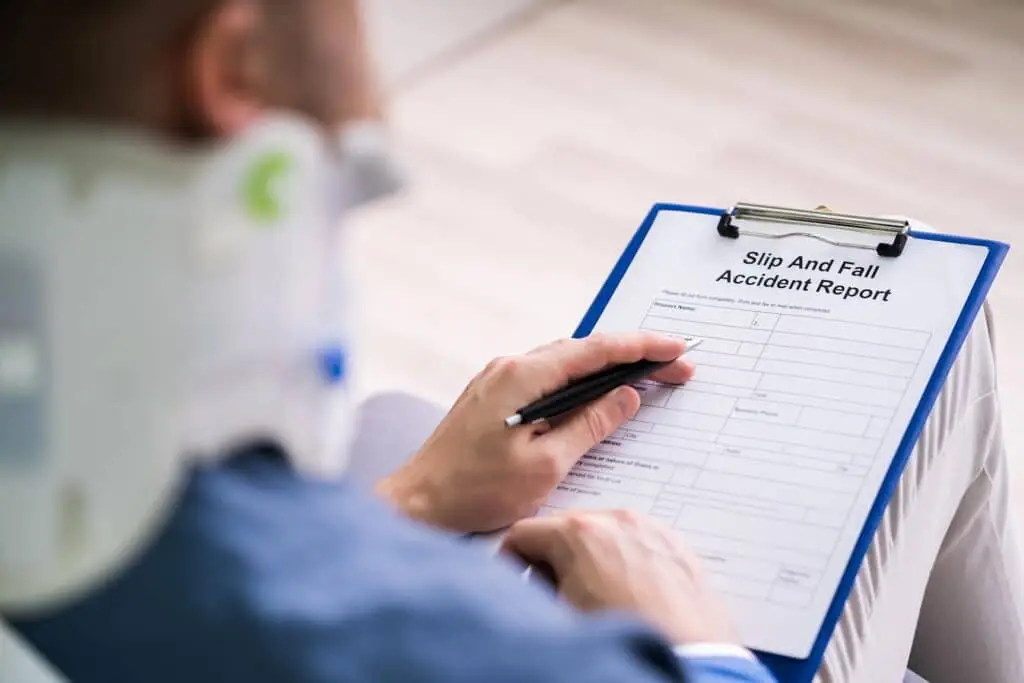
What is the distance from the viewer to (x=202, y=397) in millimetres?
448

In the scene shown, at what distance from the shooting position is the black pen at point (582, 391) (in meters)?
0.84

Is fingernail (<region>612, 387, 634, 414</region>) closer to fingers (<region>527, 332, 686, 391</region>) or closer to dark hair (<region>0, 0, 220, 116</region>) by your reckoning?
fingers (<region>527, 332, 686, 391</region>)

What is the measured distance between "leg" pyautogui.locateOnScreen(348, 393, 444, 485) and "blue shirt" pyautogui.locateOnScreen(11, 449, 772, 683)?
0.53 m

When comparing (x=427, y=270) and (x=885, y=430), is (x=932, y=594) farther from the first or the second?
(x=427, y=270)

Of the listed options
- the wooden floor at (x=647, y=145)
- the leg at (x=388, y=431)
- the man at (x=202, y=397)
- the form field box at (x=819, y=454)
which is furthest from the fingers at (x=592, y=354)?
the wooden floor at (x=647, y=145)

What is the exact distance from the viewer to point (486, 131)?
2.37 metres

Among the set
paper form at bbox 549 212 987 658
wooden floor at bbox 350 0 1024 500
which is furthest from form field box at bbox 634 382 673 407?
wooden floor at bbox 350 0 1024 500

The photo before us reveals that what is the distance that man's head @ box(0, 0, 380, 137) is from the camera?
0.40 meters

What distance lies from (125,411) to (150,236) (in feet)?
0.19

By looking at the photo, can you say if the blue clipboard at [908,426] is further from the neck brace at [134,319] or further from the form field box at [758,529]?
the neck brace at [134,319]

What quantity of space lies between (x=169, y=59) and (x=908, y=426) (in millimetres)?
540

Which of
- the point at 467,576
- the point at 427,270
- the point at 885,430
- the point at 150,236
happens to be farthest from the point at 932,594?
the point at 427,270

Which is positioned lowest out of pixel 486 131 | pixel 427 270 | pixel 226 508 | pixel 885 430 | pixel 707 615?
pixel 226 508

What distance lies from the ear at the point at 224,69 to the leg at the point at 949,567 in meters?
0.50
